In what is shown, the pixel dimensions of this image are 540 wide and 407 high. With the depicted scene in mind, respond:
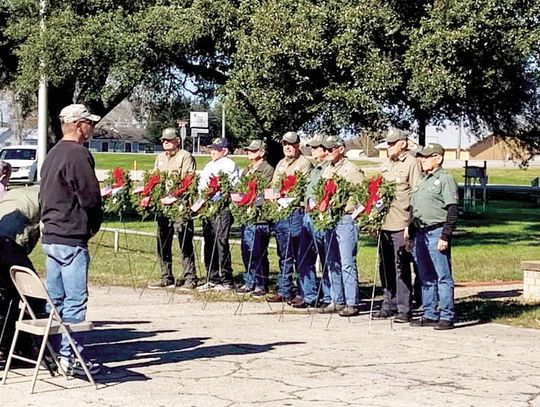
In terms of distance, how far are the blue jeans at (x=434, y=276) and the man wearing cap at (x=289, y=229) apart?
205 cm

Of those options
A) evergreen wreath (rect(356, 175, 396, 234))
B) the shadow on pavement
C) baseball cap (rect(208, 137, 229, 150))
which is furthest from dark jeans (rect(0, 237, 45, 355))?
baseball cap (rect(208, 137, 229, 150))

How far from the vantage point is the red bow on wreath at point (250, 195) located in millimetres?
12930

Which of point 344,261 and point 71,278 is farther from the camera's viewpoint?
point 344,261

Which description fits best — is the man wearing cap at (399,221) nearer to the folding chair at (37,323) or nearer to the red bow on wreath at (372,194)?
the red bow on wreath at (372,194)

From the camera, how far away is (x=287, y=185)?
12.6 meters

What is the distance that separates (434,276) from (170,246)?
4444mm

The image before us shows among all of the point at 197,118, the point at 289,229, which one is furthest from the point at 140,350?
the point at 197,118

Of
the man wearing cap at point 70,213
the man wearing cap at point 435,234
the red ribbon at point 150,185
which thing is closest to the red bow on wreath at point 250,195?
the red ribbon at point 150,185

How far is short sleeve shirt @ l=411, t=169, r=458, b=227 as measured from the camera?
36.9 feet

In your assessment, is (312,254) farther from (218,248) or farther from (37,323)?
(37,323)

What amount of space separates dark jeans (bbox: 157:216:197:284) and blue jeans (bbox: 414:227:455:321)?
383 cm

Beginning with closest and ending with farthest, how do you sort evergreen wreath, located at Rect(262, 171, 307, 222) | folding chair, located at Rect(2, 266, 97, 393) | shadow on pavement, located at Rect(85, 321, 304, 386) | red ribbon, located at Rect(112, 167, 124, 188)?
1. folding chair, located at Rect(2, 266, 97, 393)
2. shadow on pavement, located at Rect(85, 321, 304, 386)
3. evergreen wreath, located at Rect(262, 171, 307, 222)
4. red ribbon, located at Rect(112, 167, 124, 188)

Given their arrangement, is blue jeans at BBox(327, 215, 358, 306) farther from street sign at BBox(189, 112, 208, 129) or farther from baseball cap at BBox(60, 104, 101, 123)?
street sign at BBox(189, 112, 208, 129)

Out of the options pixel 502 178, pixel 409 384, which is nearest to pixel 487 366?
pixel 409 384
